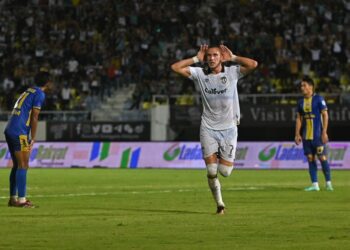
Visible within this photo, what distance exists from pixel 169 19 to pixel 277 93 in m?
8.66

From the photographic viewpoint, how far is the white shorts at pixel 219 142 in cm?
1620

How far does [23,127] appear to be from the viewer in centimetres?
1764

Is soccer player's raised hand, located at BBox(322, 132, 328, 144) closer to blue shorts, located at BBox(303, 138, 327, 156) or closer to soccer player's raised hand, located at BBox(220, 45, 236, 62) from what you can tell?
blue shorts, located at BBox(303, 138, 327, 156)

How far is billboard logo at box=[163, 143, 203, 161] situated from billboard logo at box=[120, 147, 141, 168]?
1.18 m

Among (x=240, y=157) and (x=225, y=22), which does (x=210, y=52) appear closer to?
(x=240, y=157)

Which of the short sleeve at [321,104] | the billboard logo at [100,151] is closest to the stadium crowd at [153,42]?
the billboard logo at [100,151]

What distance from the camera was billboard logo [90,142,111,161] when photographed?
4131 cm

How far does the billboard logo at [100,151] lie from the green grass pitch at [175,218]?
15.2m

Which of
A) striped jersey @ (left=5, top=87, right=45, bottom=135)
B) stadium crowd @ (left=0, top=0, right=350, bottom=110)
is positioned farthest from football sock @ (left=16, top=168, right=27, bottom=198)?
stadium crowd @ (left=0, top=0, right=350, bottom=110)

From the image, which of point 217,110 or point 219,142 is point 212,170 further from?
point 217,110

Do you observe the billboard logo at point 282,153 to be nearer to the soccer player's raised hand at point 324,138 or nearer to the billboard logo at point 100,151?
the billboard logo at point 100,151

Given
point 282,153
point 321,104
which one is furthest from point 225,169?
point 282,153

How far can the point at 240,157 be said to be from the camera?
39406mm

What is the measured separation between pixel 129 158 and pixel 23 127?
23284 millimetres
